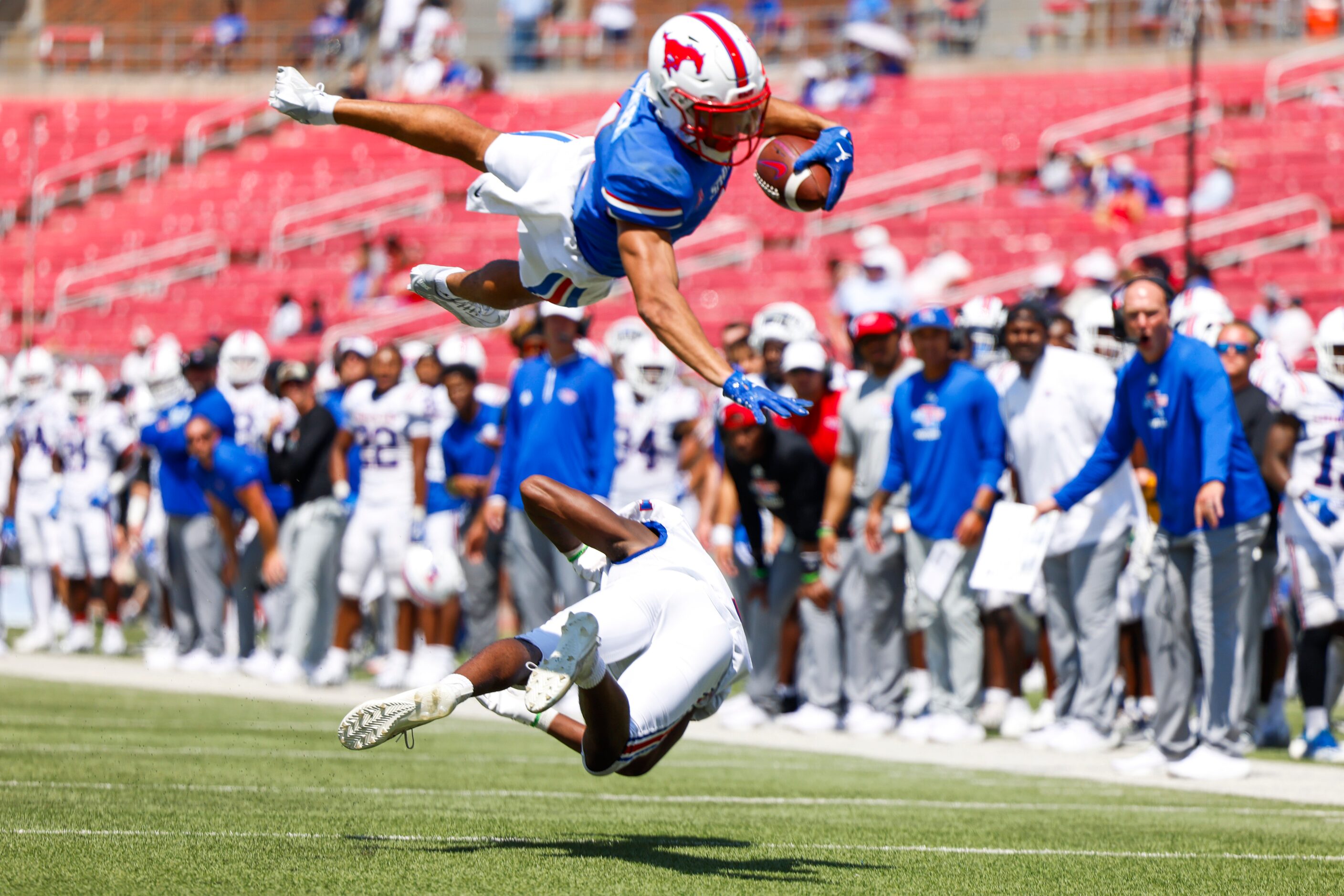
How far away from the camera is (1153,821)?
700cm


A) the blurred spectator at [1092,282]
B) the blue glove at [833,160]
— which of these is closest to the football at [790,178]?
the blue glove at [833,160]

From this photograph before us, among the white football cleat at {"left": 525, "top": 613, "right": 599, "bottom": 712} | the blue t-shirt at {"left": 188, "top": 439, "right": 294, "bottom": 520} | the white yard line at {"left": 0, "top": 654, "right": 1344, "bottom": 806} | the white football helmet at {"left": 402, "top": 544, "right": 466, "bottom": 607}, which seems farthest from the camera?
the blue t-shirt at {"left": 188, "top": 439, "right": 294, "bottom": 520}

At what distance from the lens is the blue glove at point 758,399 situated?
5.39 m

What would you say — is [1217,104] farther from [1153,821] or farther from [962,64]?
[1153,821]

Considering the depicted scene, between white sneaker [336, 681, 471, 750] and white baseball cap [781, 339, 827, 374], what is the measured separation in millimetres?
5887

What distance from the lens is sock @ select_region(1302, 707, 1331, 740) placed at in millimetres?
9578

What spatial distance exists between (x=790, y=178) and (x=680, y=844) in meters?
2.35

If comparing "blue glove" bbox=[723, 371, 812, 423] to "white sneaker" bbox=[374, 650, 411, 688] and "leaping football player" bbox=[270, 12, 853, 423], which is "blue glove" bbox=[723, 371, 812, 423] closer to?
"leaping football player" bbox=[270, 12, 853, 423]

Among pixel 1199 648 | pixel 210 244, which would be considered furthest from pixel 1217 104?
pixel 1199 648

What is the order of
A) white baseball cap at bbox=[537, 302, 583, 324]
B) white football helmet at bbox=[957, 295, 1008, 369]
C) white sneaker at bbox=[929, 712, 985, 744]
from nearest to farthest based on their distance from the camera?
white sneaker at bbox=[929, 712, 985, 744]
white baseball cap at bbox=[537, 302, 583, 324]
white football helmet at bbox=[957, 295, 1008, 369]

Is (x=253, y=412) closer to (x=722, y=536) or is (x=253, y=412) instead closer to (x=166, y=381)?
(x=166, y=381)

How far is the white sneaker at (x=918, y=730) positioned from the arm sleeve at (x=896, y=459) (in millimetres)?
1347

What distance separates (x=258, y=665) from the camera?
13.2m

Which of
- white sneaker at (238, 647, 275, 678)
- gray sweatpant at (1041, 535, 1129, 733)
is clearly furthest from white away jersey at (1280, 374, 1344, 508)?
white sneaker at (238, 647, 275, 678)
